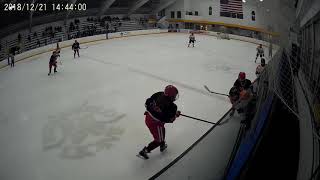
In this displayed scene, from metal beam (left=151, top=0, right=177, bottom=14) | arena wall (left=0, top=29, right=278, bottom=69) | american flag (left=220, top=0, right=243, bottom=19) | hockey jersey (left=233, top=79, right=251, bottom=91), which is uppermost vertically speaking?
metal beam (left=151, top=0, right=177, bottom=14)

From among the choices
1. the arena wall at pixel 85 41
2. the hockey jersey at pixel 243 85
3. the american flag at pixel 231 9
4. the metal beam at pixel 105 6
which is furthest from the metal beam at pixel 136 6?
the hockey jersey at pixel 243 85

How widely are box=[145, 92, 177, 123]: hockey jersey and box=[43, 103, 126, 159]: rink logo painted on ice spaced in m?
1.28

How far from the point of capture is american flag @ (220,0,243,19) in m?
22.0

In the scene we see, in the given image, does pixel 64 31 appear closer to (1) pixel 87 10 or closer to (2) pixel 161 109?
(1) pixel 87 10

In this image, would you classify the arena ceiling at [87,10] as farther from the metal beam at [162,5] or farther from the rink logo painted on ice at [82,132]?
the rink logo painted on ice at [82,132]

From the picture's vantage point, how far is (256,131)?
2.88 metres

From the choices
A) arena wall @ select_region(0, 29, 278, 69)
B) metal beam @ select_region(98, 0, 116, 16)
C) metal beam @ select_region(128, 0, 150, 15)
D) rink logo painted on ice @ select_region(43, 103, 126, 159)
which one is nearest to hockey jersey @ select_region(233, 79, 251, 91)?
rink logo painted on ice @ select_region(43, 103, 126, 159)

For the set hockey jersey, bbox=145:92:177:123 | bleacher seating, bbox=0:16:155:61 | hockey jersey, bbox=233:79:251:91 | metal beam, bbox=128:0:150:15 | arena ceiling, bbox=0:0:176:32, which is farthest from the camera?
metal beam, bbox=128:0:150:15

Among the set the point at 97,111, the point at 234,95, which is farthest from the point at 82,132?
the point at 234,95

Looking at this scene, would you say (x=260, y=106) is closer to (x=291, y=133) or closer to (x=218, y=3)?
(x=291, y=133)

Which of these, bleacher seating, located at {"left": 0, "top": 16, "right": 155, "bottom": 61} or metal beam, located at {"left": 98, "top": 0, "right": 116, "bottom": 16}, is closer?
bleacher seating, located at {"left": 0, "top": 16, "right": 155, "bottom": 61}

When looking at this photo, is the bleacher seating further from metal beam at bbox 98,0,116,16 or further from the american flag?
the american flag

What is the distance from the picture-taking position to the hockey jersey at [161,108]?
3.74 m

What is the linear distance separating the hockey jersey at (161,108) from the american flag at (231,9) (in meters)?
20.1
